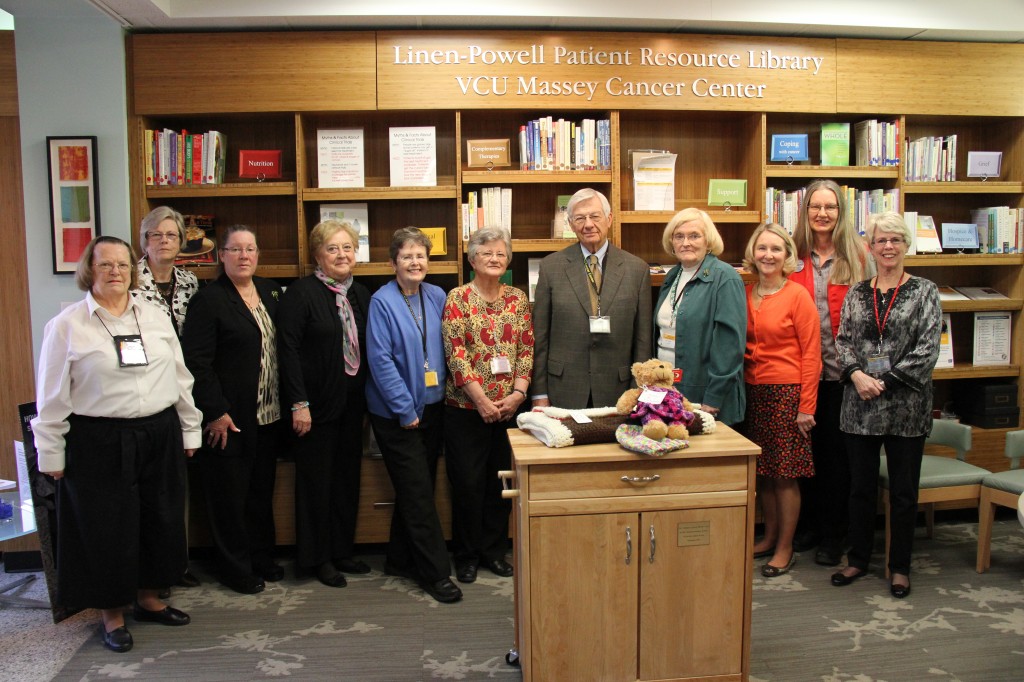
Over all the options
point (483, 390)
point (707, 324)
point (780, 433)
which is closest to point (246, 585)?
point (483, 390)

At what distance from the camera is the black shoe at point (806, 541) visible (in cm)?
403


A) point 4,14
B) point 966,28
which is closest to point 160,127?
point 4,14

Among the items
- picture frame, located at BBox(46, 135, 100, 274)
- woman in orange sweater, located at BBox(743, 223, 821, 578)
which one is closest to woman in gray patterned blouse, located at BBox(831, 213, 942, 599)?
woman in orange sweater, located at BBox(743, 223, 821, 578)

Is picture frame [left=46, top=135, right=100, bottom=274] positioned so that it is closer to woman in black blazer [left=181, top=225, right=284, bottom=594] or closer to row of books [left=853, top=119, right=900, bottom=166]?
woman in black blazer [left=181, top=225, right=284, bottom=594]

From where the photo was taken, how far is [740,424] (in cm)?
372

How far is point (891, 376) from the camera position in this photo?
335 cm

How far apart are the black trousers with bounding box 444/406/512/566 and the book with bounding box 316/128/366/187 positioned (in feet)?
4.81

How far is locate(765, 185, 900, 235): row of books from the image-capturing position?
4328 mm

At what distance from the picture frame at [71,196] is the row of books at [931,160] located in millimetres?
4538

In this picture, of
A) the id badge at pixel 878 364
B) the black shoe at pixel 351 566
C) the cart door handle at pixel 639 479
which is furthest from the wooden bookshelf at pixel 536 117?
the cart door handle at pixel 639 479

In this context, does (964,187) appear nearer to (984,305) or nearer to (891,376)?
(984,305)

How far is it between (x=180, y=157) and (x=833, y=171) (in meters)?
3.62

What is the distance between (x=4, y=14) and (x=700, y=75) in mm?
3978

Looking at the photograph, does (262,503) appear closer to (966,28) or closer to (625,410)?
(625,410)
